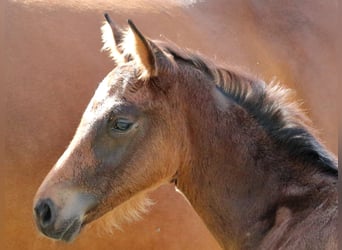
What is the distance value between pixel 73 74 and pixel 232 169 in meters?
1.32

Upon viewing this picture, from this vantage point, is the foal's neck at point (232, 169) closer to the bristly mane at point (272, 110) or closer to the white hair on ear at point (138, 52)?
the bristly mane at point (272, 110)

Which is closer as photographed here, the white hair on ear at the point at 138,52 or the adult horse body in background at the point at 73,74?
the white hair on ear at the point at 138,52

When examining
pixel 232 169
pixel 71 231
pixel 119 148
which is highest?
pixel 232 169

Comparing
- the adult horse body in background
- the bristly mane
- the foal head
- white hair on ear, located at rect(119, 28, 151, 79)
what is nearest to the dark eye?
the foal head

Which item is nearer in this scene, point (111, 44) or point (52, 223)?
point (52, 223)

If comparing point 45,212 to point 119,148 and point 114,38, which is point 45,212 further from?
point 114,38

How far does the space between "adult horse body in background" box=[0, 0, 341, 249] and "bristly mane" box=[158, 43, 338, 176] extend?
951 mm

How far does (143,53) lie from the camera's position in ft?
10.9

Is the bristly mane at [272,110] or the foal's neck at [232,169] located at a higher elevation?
the bristly mane at [272,110]

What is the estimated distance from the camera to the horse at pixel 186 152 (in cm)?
331

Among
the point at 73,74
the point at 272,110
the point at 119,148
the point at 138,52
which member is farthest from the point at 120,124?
the point at 73,74

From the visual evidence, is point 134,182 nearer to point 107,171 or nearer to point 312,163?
point 107,171

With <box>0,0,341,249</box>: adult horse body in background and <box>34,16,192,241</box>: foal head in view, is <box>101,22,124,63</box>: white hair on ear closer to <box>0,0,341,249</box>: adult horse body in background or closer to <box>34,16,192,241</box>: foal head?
<box>34,16,192,241</box>: foal head

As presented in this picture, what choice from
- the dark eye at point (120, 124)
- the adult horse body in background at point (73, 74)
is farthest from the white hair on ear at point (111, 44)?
the adult horse body in background at point (73, 74)
